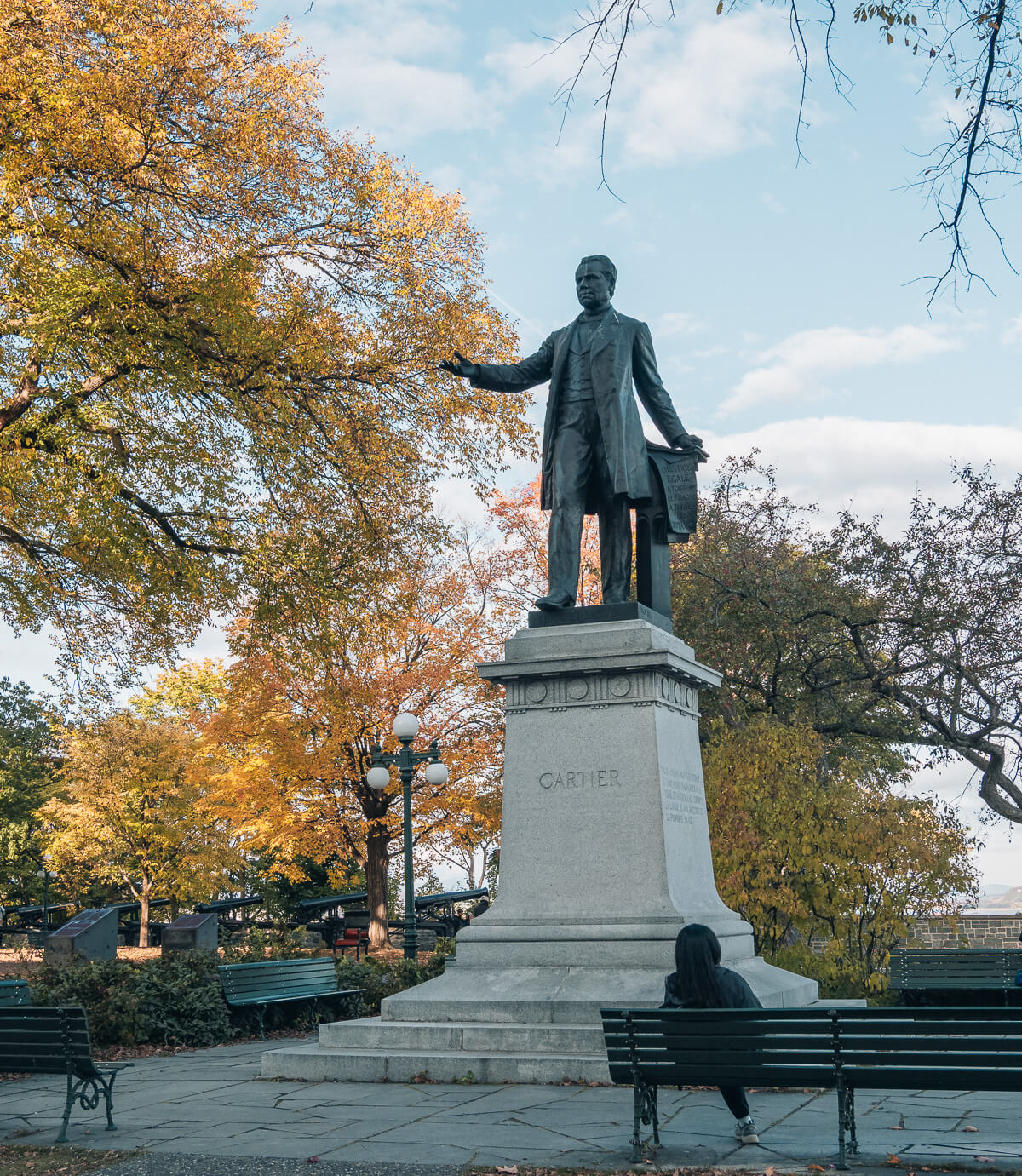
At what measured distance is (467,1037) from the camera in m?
7.63

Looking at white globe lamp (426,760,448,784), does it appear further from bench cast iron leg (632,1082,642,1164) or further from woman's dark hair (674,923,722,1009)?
bench cast iron leg (632,1082,642,1164)

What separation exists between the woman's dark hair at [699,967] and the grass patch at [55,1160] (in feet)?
9.69

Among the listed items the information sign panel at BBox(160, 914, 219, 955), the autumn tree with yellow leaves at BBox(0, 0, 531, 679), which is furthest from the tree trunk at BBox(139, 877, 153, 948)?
the autumn tree with yellow leaves at BBox(0, 0, 531, 679)

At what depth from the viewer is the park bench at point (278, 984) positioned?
39.2ft

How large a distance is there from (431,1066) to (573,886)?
5.17ft

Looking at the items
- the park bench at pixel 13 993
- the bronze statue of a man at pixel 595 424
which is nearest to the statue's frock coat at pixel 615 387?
the bronze statue of a man at pixel 595 424

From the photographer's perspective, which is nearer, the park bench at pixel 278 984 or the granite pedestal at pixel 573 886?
the granite pedestal at pixel 573 886

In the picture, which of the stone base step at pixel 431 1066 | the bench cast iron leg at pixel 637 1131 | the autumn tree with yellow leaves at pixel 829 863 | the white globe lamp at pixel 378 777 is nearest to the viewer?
the bench cast iron leg at pixel 637 1131

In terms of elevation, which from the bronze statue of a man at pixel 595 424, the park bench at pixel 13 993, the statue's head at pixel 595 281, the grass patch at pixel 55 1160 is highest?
the statue's head at pixel 595 281

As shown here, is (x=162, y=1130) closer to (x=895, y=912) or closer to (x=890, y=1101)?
(x=890, y=1101)

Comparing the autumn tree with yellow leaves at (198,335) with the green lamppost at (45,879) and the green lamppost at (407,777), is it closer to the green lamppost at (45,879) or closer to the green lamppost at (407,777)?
the green lamppost at (407,777)

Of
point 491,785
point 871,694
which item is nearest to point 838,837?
point 871,694

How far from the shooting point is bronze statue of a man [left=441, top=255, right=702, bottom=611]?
9250 millimetres

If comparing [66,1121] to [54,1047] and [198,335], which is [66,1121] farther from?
[198,335]
